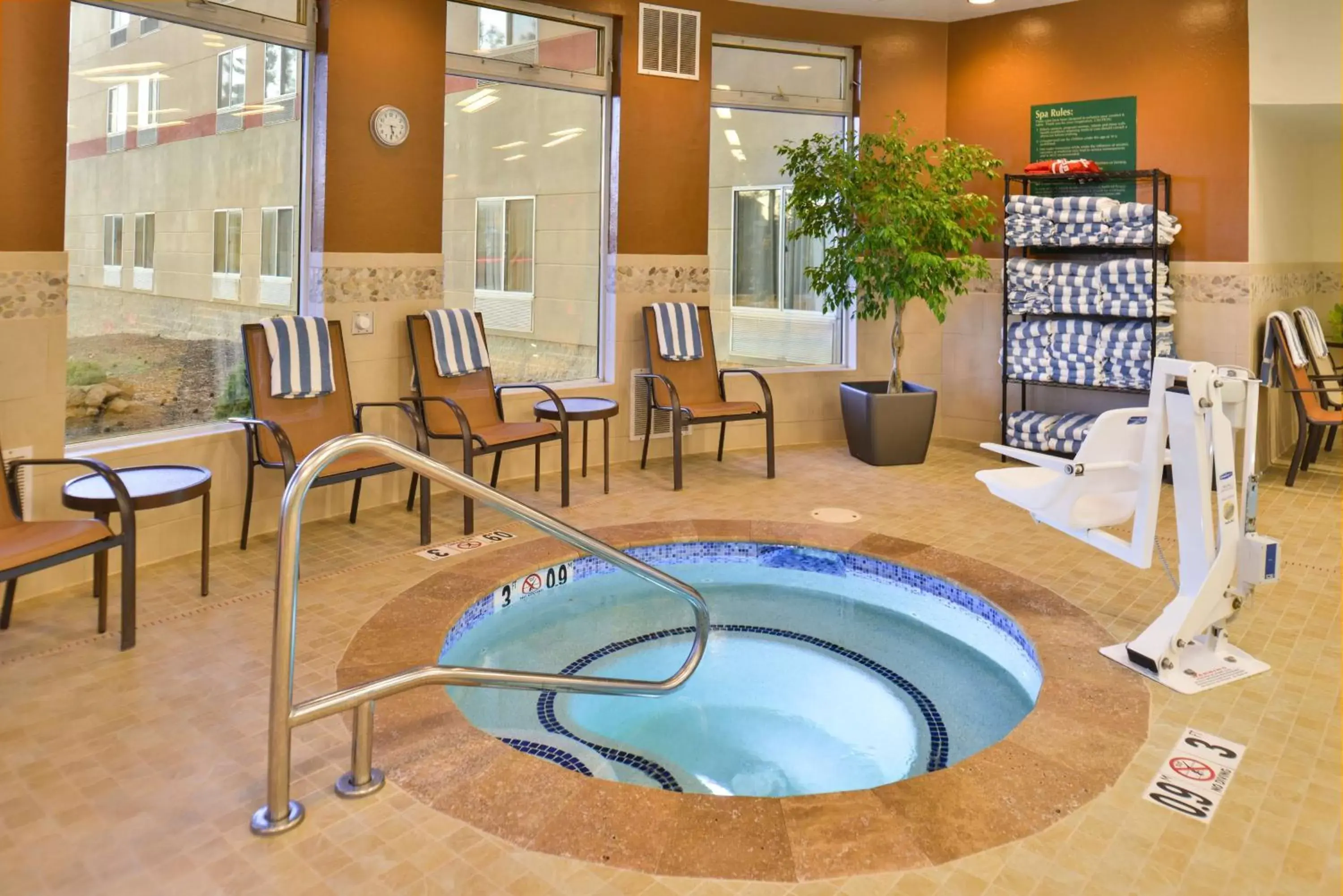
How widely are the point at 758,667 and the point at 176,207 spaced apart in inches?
138

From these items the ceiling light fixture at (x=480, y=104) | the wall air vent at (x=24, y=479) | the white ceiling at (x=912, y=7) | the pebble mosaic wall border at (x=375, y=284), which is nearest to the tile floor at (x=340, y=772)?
the wall air vent at (x=24, y=479)

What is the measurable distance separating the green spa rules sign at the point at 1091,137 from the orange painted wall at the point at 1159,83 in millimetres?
46

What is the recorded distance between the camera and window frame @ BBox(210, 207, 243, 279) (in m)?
4.85

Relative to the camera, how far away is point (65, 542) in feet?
10.4

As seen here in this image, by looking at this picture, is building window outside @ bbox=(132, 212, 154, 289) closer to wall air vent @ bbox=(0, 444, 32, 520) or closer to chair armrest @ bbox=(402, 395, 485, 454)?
wall air vent @ bbox=(0, 444, 32, 520)

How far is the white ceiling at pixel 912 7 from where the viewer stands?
6812mm

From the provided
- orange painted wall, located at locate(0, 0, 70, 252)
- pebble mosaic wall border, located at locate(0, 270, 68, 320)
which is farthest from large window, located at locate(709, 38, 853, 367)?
pebble mosaic wall border, located at locate(0, 270, 68, 320)

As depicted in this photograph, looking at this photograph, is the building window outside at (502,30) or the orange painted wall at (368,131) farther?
the building window outside at (502,30)

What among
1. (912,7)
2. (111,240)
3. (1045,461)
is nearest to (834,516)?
(1045,461)

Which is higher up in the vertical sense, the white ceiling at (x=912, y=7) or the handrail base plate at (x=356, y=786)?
the white ceiling at (x=912, y=7)

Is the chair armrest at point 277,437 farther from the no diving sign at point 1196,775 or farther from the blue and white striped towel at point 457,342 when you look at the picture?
the no diving sign at point 1196,775

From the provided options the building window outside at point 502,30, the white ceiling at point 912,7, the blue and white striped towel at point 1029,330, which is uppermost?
the white ceiling at point 912,7

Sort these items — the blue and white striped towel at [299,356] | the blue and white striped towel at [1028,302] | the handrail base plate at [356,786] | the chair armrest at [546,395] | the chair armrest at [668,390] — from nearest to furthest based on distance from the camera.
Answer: the handrail base plate at [356,786] < the blue and white striped towel at [299,356] < the chair armrest at [546,395] < the chair armrest at [668,390] < the blue and white striped towel at [1028,302]

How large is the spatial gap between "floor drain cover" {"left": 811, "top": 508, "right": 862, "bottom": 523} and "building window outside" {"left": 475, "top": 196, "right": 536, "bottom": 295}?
2.46m
